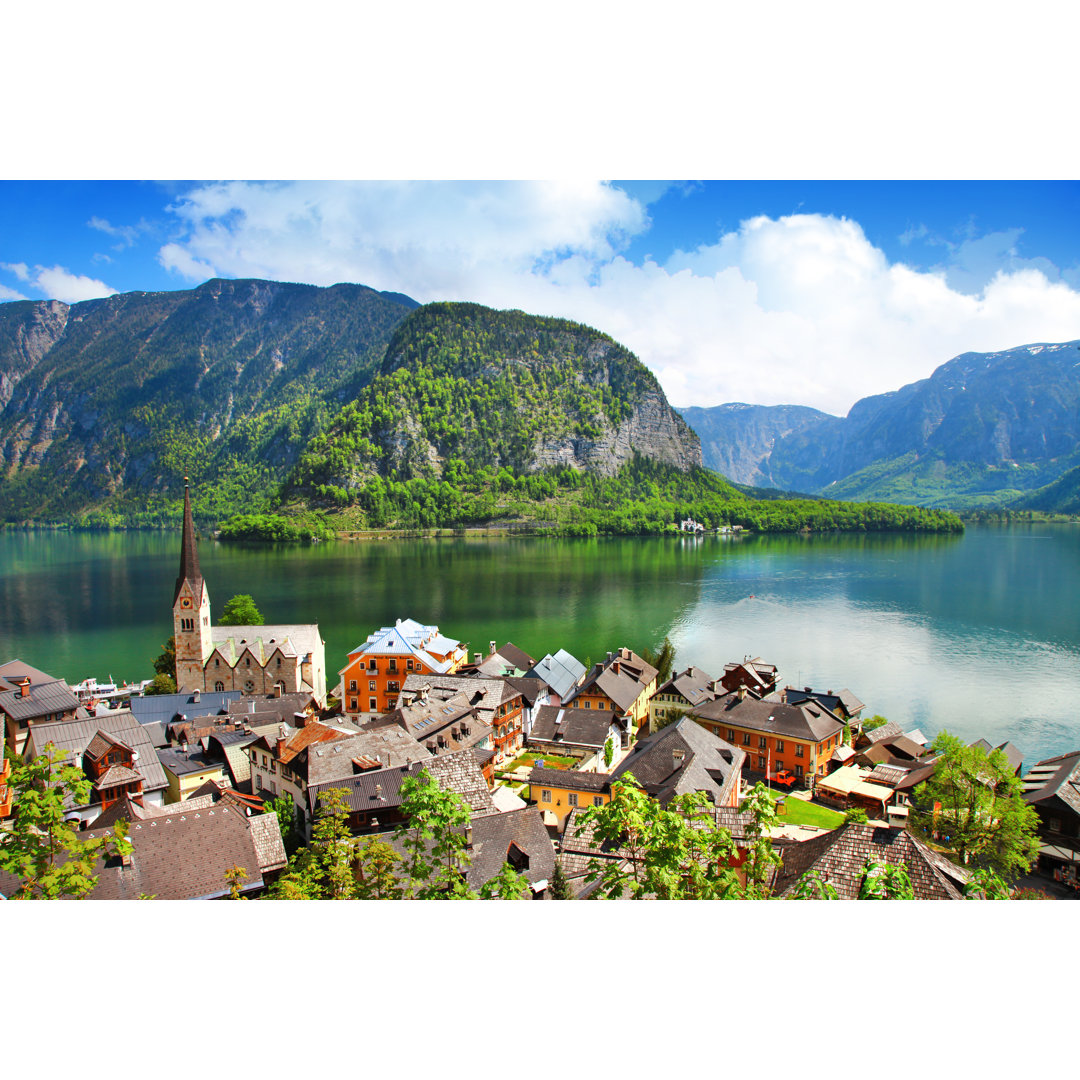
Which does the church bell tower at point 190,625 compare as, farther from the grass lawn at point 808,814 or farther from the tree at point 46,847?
the grass lawn at point 808,814

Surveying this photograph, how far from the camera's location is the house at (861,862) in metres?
5.54

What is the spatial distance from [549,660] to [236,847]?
14.0 meters

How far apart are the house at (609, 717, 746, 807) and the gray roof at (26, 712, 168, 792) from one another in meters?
8.06

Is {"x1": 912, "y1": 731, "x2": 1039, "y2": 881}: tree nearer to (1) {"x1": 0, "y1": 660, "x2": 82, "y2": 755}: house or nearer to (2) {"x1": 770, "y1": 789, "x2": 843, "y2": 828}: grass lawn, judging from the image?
(2) {"x1": 770, "y1": 789, "x2": 843, "y2": 828}: grass lawn

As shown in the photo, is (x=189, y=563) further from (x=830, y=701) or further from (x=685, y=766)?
(x=830, y=701)

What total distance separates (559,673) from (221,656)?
958cm

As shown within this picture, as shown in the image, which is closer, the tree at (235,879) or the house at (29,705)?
the tree at (235,879)

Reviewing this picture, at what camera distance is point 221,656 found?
20.4 metres

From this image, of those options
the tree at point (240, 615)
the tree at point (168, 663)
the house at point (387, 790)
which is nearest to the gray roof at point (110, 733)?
the house at point (387, 790)

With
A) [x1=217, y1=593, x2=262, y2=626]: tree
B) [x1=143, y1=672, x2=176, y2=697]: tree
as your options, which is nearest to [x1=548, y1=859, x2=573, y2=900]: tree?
[x1=143, y1=672, x2=176, y2=697]: tree

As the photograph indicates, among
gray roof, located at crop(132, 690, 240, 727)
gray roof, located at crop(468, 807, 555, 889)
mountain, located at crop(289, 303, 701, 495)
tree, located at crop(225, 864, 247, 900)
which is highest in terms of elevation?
mountain, located at crop(289, 303, 701, 495)

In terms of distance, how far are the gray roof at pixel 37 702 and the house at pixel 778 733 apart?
1441cm

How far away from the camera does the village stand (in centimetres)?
680

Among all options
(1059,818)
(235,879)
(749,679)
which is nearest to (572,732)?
(749,679)
